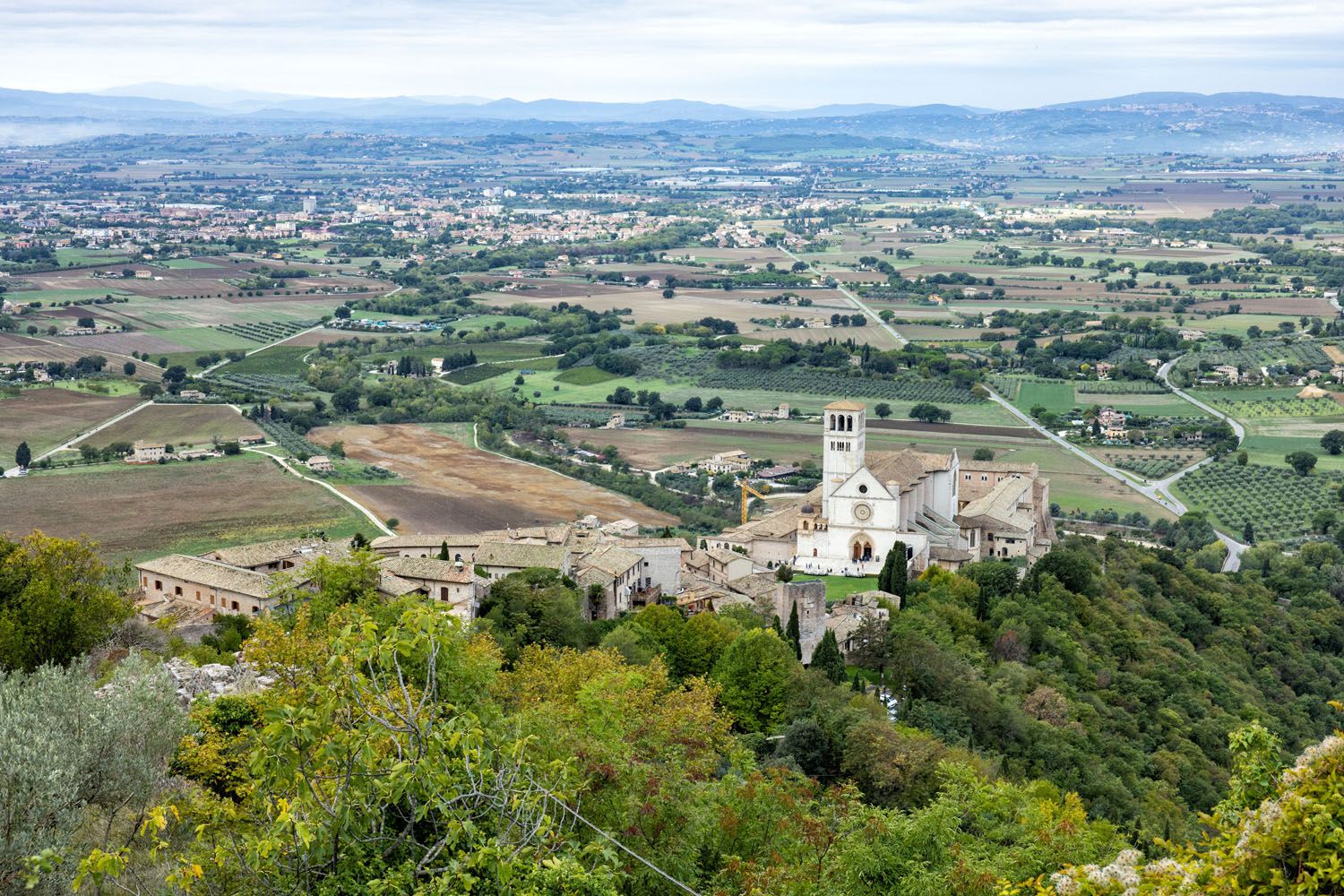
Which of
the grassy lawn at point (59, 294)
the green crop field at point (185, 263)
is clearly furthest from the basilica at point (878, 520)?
the green crop field at point (185, 263)

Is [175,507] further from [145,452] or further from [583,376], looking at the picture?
[583,376]

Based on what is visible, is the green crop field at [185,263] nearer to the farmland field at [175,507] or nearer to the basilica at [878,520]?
the farmland field at [175,507]

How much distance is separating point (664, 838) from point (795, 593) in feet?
68.1

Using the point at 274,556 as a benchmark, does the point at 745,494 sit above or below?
below

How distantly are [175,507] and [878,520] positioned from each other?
30.2 metres

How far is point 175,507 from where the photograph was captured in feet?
206

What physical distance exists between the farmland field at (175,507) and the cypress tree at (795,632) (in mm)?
23792

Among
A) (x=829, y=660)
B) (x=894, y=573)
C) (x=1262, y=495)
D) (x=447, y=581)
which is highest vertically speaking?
(x=447, y=581)

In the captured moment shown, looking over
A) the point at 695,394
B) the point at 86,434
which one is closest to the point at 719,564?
the point at 86,434

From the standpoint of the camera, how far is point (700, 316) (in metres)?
134

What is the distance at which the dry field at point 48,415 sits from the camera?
247 ft

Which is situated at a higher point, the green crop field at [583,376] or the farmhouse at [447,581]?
the farmhouse at [447,581]

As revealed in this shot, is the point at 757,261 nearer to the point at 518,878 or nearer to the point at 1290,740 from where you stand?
the point at 1290,740

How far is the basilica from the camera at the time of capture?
4756 centimetres
